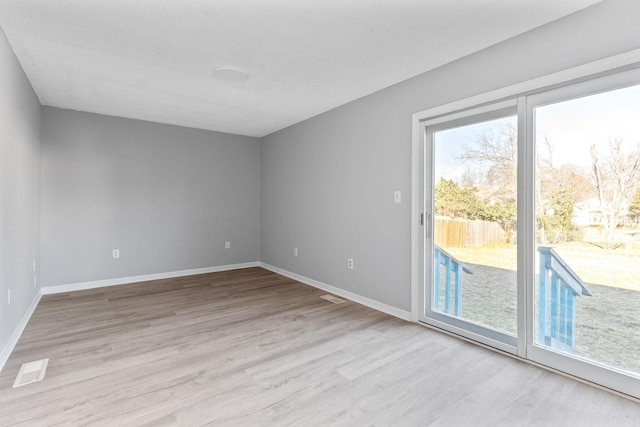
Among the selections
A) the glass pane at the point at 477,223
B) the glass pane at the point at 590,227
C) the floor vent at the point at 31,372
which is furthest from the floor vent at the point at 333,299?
the floor vent at the point at 31,372

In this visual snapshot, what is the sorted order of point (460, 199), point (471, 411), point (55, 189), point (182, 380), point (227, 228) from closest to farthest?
point (471, 411), point (182, 380), point (460, 199), point (55, 189), point (227, 228)

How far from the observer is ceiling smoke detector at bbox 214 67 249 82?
9.14 ft

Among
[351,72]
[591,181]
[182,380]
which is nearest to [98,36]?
[351,72]

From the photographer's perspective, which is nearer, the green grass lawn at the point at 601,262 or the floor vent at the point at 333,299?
the green grass lawn at the point at 601,262

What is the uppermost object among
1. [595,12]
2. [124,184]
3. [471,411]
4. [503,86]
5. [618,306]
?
[595,12]

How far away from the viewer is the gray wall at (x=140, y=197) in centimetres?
393

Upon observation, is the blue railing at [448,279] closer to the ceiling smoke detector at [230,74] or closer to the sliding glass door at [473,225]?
the sliding glass door at [473,225]

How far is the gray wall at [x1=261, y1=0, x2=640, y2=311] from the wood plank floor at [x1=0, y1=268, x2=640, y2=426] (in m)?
0.71

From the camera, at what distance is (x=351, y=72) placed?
9.31 ft

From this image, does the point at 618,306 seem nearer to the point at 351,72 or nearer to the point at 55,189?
the point at 351,72

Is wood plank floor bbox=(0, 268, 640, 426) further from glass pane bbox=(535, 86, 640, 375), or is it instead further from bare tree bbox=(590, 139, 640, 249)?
bare tree bbox=(590, 139, 640, 249)

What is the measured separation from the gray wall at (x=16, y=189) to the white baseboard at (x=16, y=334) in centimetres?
4

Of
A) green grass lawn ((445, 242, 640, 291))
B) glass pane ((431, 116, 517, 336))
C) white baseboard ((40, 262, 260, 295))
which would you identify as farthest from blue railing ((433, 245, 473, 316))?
white baseboard ((40, 262, 260, 295))

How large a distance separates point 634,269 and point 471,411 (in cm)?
129
